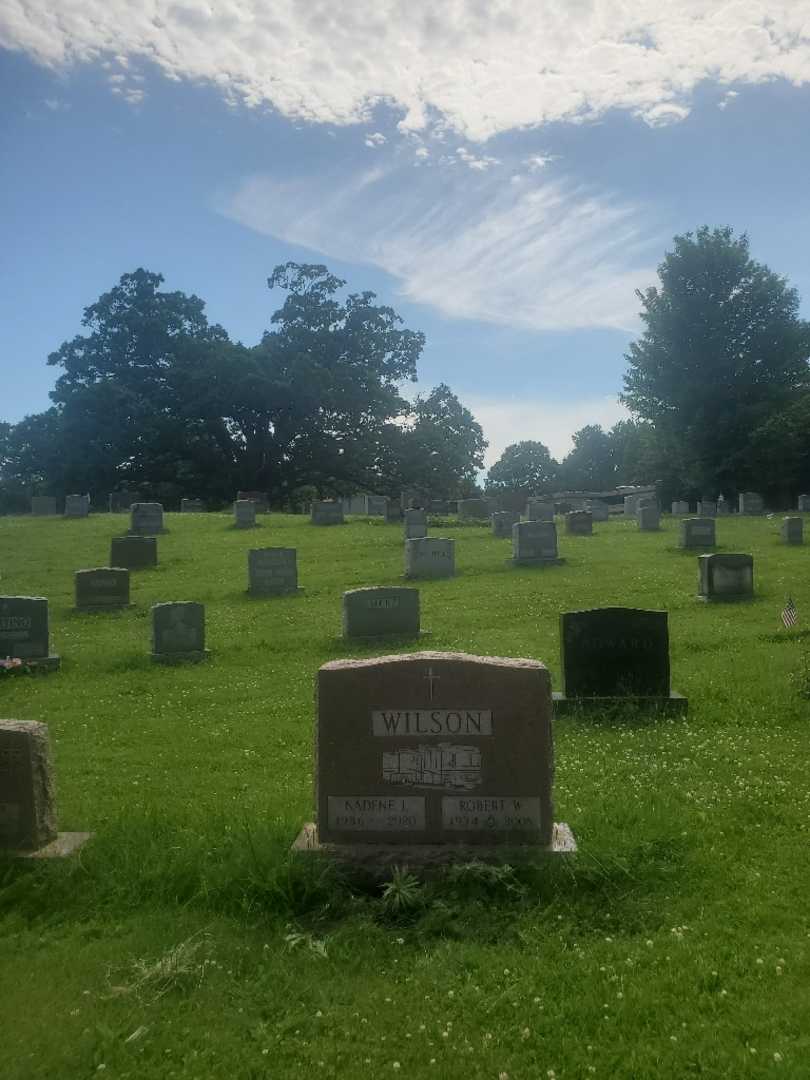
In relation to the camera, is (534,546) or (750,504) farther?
(750,504)

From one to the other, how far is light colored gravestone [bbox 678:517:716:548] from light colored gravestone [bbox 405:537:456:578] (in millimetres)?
7367

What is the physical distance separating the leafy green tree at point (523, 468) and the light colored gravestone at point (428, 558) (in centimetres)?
7817

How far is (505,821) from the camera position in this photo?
5621mm

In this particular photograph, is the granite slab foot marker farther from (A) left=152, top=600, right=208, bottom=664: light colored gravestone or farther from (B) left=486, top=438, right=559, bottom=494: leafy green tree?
(B) left=486, top=438, right=559, bottom=494: leafy green tree

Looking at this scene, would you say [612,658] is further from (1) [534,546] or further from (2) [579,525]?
(2) [579,525]

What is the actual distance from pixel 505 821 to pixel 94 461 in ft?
154

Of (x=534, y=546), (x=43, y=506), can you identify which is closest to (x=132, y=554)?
(x=534, y=546)

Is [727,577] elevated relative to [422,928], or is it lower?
elevated

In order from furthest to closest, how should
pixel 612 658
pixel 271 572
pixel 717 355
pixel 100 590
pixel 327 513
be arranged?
pixel 717 355
pixel 327 513
pixel 271 572
pixel 100 590
pixel 612 658

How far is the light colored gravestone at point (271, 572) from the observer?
65.2 ft

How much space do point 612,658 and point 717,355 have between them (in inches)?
1600

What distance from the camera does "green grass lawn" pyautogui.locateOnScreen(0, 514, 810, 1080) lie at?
3.87 m

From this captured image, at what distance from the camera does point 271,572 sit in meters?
19.9

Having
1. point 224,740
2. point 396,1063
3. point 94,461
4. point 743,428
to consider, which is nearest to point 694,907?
point 396,1063
